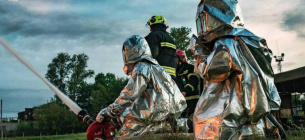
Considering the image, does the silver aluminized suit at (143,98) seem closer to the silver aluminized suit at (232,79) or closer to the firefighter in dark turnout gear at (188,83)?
the firefighter in dark turnout gear at (188,83)

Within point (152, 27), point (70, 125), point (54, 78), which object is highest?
point (54, 78)

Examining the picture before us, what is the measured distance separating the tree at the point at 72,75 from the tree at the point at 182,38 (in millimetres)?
18191

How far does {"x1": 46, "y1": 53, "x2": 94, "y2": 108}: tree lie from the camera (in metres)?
41.0

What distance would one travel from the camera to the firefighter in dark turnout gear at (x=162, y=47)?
7.19 metres

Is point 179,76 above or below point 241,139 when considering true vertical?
above

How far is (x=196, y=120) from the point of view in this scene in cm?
334

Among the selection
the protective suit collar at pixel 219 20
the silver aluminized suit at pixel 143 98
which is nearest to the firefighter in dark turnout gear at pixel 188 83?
the silver aluminized suit at pixel 143 98

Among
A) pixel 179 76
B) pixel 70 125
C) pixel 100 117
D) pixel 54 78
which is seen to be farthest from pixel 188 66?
A: pixel 54 78

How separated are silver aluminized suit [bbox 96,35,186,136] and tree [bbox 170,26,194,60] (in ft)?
72.8

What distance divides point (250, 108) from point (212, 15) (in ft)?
3.28

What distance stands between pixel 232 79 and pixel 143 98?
2.61 metres

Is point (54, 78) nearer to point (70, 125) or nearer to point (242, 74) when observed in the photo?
point (70, 125)

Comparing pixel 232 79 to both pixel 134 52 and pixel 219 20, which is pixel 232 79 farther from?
pixel 134 52

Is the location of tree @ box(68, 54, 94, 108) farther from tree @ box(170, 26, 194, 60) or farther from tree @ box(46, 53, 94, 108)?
tree @ box(170, 26, 194, 60)
